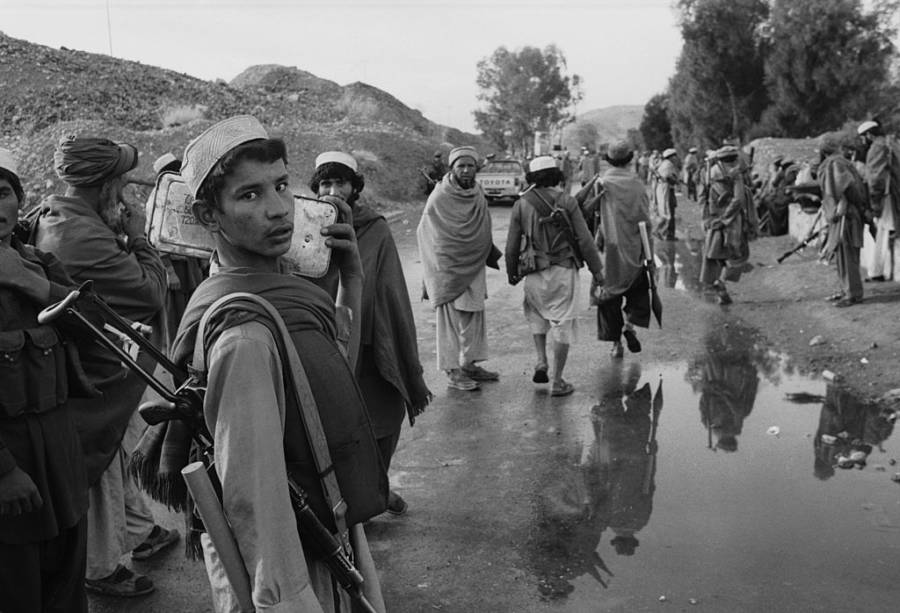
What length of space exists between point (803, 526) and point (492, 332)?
4970 mm

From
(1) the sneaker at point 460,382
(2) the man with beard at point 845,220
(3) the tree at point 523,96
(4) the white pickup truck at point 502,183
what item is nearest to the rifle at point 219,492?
(1) the sneaker at point 460,382

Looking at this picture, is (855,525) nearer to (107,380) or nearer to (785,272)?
(107,380)

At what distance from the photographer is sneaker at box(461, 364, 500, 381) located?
24.0 ft

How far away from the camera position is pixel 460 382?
7098 millimetres

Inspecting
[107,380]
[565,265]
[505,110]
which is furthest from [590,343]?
[505,110]

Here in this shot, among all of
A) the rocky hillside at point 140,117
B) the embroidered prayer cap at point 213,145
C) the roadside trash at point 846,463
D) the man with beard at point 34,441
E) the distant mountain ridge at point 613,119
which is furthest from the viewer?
the distant mountain ridge at point 613,119

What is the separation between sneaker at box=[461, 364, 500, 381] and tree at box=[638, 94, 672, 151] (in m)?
41.8

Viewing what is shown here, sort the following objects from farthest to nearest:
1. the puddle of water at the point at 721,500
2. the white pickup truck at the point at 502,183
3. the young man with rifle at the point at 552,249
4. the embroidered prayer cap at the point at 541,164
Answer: the white pickup truck at the point at 502,183
the embroidered prayer cap at the point at 541,164
the young man with rifle at the point at 552,249
the puddle of water at the point at 721,500

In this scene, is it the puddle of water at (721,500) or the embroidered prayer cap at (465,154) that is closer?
the puddle of water at (721,500)

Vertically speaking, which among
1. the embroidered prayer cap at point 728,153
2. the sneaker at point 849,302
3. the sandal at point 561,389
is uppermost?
the embroidered prayer cap at point 728,153

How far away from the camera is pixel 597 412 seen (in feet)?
21.0

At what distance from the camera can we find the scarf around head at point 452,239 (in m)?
7.18

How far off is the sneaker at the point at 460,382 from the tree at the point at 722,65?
106 ft

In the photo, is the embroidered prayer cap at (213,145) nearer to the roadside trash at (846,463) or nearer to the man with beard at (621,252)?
the roadside trash at (846,463)
